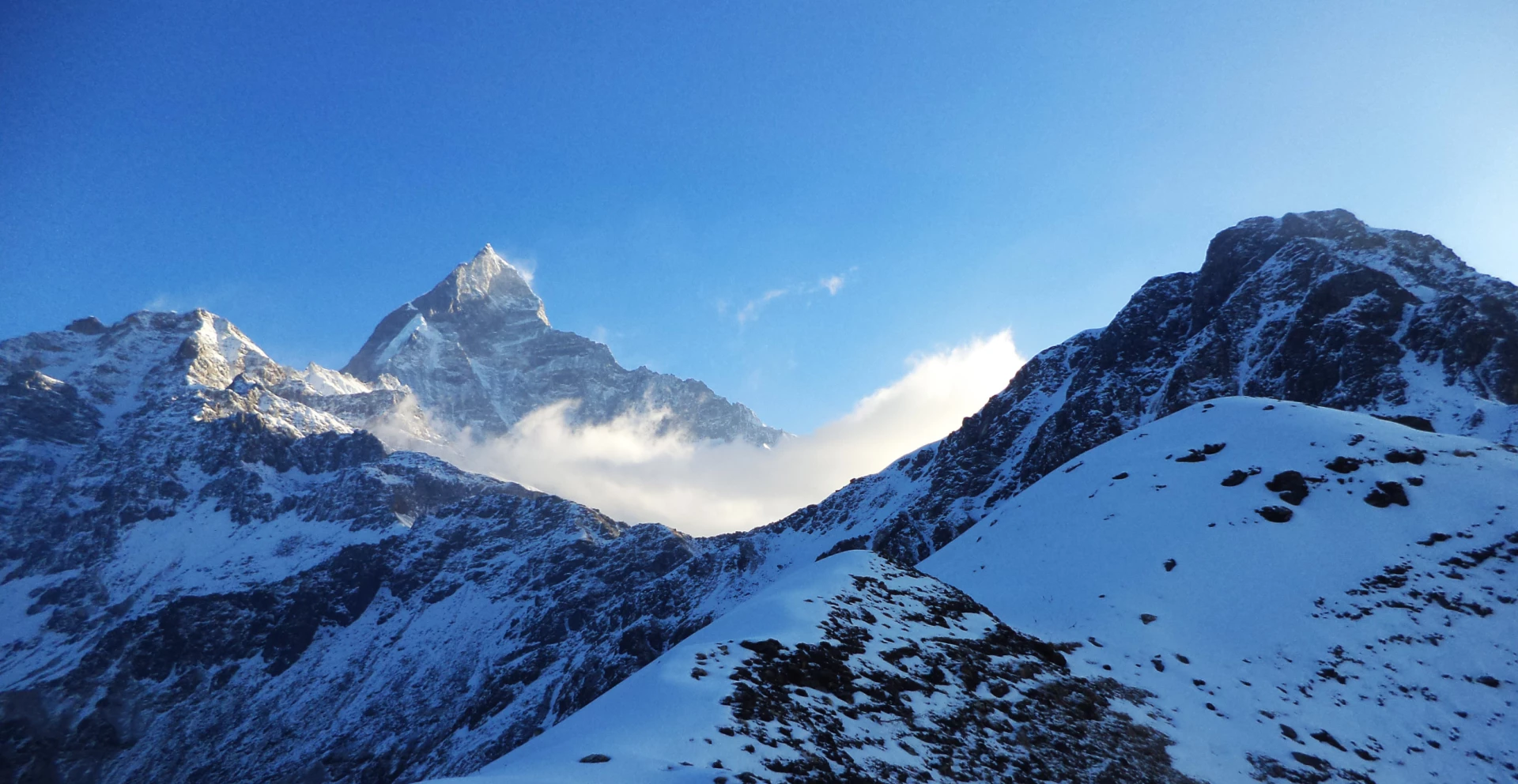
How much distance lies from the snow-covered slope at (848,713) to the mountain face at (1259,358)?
148ft

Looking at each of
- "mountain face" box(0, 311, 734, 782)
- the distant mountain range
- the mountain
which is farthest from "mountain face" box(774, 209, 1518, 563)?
"mountain face" box(0, 311, 734, 782)

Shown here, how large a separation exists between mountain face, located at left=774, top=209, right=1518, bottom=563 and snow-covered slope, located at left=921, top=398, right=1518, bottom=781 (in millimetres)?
26998

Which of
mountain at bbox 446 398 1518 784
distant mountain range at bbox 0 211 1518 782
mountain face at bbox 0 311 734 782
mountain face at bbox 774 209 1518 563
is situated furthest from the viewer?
mountain face at bbox 0 311 734 782

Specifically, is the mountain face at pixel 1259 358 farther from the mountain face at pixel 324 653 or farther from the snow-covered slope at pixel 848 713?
the mountain face at pixel 324 653

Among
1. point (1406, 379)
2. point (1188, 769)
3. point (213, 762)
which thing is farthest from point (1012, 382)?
point (213, 762)

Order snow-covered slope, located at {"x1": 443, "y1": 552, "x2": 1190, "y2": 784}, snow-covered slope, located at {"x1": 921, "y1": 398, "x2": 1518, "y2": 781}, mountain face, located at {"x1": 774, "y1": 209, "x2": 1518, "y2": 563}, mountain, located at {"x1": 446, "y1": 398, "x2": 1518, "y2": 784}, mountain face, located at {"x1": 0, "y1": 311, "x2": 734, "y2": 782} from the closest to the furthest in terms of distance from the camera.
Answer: snow-covered slope, located at {"x1": 443, "y1": 552, "x2": 1190, "y2": 784} → mountain, located at {"x1": 446, "y1": 398, "x2": 1518, "y2": 784} → snow-covered slope, located at {"x1": 921, "y1": 398, "x2": 1518, "y2": 781} → mountain face, located at {"x1": 774, "y1": 209, "x2": 1518, "y2": 563} → mountain face, located at {"x1": 0, "y1": 311, "x2": 734, "y2": 782}

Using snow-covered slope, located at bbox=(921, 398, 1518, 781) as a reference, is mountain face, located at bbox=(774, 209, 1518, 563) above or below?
above

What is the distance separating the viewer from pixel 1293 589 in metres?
20.5

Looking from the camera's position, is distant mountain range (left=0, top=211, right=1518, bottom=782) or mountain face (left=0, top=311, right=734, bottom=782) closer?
distant mountain range (left=0, top=211, right=1518, bottom=782)

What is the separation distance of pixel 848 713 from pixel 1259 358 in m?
93.6

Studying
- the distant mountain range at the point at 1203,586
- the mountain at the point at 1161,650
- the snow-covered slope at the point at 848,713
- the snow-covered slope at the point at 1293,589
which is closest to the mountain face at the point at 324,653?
the distant mountain range at the point at 1203,586

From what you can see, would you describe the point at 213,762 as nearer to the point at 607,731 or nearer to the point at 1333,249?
the point at 607,731

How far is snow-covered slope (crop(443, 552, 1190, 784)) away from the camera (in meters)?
9.84

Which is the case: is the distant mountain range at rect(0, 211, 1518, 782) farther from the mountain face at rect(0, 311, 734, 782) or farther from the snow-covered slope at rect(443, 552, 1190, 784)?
the mountain face at rect(0, 311, 734, 782)
